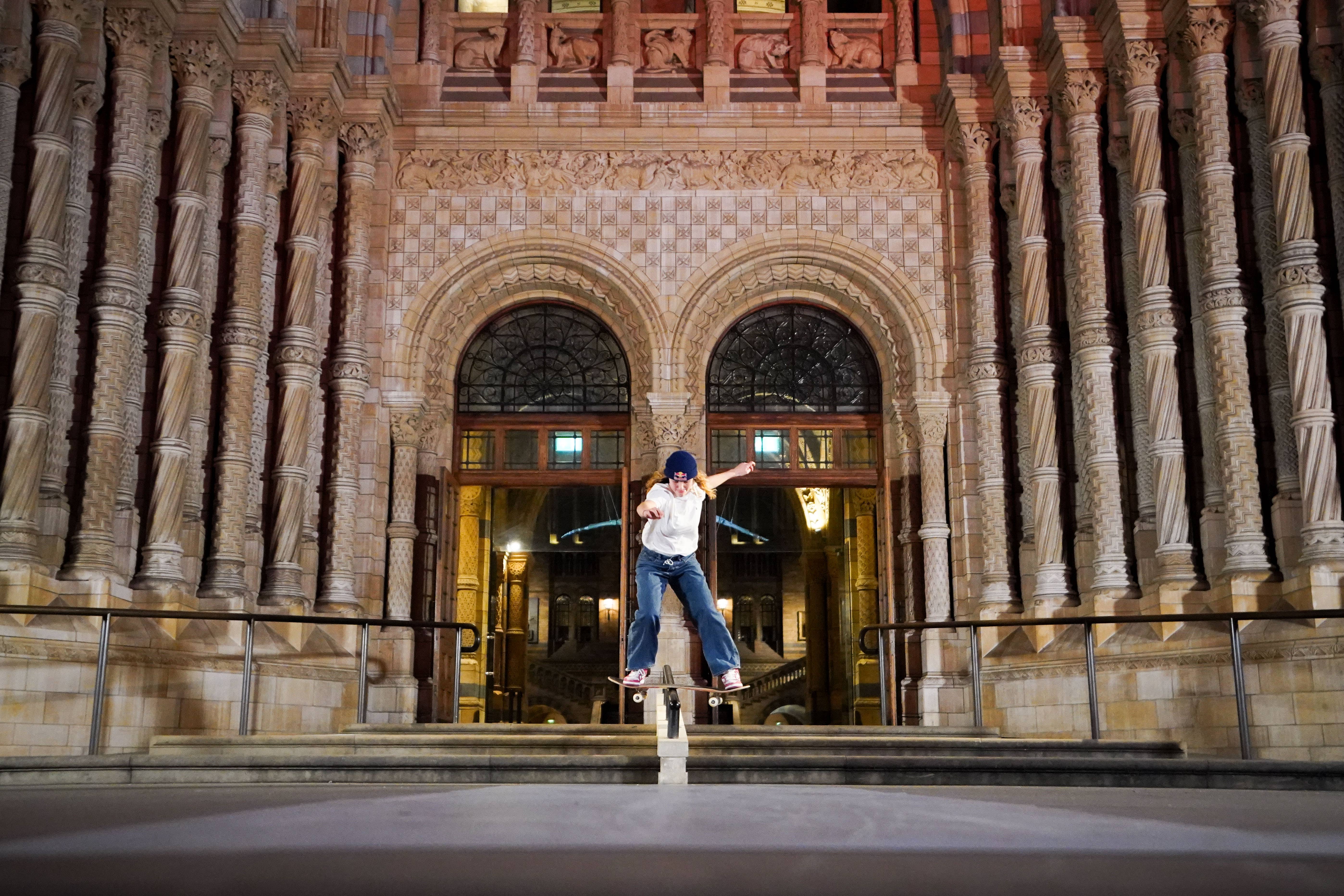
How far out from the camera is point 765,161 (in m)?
13.7

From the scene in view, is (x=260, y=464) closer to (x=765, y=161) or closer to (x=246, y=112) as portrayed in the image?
(x=246, y=112)

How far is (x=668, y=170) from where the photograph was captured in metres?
13.7

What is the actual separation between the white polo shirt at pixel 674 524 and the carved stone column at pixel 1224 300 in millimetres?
4550

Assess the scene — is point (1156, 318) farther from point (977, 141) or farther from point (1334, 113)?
point (977, 141)

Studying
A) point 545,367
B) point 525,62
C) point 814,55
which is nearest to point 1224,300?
point 814,55

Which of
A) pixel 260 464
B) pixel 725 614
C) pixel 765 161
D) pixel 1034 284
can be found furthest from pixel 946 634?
pixel 725 614

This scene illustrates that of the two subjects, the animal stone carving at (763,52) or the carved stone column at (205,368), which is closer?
the carved stone column at (205,368)

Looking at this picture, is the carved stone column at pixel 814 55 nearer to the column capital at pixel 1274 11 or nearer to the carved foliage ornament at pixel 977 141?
the carved foliage ornament at pixel 977 141

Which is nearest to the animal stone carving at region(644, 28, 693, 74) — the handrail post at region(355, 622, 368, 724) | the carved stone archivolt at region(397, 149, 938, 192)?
the carved stone archivolt at region(397, 149, 938, 192)

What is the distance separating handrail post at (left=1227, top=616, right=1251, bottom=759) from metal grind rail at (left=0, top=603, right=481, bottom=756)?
5696 millimetres

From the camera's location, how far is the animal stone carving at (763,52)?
1402cm

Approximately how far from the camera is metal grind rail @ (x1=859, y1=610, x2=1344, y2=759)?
25.0 ft

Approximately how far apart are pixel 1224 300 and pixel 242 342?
7.74m

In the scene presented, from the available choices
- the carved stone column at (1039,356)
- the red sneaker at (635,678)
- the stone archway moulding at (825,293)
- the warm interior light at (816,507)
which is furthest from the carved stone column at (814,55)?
the warm interior light at (816,507)
